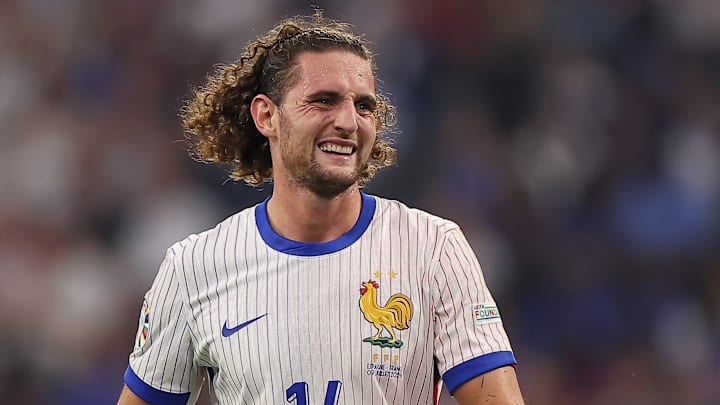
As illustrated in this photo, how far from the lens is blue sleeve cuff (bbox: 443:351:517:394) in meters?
3.38

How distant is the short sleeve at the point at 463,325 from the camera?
11.1 feet

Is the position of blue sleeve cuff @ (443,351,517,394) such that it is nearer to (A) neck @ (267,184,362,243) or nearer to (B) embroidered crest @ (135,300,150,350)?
(A) neck @ (267,184,362,243)

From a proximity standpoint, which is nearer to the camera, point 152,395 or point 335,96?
point 335,96

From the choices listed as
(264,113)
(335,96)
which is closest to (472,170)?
(264,113)

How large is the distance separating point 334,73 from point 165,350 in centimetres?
101

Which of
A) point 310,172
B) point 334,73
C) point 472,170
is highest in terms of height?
point 472,170

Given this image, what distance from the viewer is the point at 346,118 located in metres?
3.53

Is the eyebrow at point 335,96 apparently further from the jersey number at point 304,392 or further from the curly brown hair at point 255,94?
the jersey number at point 304,392

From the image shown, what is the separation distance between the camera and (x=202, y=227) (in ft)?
22.1

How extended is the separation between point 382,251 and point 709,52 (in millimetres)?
4677

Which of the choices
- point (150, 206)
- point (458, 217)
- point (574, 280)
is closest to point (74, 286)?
point (150, 206)

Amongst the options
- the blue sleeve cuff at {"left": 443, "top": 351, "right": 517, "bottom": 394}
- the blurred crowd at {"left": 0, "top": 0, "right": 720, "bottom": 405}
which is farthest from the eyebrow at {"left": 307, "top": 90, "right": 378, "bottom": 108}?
the blurred crowd at {"left": 0, "top": 0, "right": 720, "bottom": 405}

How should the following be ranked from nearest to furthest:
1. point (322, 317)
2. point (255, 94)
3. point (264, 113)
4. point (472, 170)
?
point (322, 317) < point (264, 113) < point (255, 94) < point (472, 170)

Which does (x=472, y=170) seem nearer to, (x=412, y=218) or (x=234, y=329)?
(x=412, y=218)
